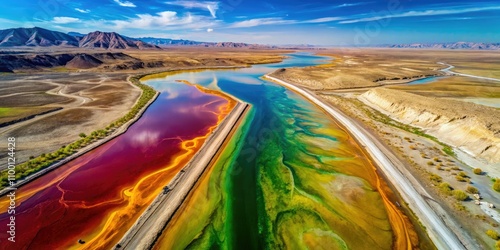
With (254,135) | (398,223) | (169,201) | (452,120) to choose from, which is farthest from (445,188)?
(169,201)

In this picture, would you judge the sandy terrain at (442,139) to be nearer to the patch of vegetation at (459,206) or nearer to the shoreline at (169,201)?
the patch of vegetation at (459,206)

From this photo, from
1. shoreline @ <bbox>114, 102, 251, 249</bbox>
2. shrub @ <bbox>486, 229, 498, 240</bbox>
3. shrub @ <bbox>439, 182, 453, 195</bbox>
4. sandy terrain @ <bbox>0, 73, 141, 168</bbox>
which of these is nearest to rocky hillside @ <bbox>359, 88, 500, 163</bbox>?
shrub @ <bbox>439, 182, 453, 195</bbox>

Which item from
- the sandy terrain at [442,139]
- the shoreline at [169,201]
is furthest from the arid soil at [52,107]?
the sandy terrain at [442,139]

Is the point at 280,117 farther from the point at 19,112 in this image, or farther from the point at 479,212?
the point at 19,112

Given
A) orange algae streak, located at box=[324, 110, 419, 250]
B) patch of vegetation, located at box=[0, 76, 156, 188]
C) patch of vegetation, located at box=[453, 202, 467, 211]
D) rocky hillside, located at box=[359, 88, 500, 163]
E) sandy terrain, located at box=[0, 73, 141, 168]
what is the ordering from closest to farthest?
orange algae streak, located at box=[324, 110, 419, 250] → patch of vegetation, located at box=[453, 202, 467, 211] → patch of vegetation, located at box=[0, 76, 156, 188] → rocky hillside, located at box=[359, 88, 500, 163] → sandy terrain, located at box=[0, 73, 141, 168]

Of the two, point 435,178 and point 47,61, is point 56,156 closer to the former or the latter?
point 435,178

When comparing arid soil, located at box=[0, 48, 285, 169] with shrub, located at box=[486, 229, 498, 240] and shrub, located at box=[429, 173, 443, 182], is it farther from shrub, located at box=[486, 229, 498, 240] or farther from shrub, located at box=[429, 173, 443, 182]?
shrub, located at box=[486, 229, 498, 240]
